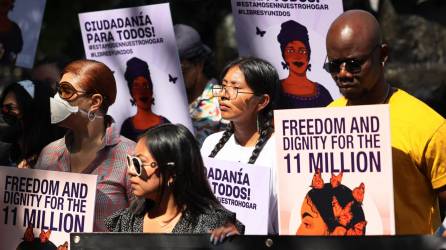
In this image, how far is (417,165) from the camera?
15.4ft

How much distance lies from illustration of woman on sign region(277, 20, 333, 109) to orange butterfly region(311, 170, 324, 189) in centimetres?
184

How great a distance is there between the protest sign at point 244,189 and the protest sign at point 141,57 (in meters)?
1.32

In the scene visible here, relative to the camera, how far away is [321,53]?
6.43 m

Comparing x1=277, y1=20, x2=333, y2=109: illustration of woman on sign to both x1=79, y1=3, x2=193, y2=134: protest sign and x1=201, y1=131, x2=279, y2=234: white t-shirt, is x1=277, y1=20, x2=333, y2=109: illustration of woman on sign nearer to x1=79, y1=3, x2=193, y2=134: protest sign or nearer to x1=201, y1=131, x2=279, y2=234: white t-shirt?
x1=201, y1=131, x2=279, y2=234: white t-shirt

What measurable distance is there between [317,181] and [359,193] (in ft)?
0.57

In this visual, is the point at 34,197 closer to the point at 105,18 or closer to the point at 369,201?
the point at 369,201

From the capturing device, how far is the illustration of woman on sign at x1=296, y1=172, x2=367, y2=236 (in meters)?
4.50

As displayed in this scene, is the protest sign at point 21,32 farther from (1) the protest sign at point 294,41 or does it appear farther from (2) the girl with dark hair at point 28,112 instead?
(1) the protest sign at point 294,41

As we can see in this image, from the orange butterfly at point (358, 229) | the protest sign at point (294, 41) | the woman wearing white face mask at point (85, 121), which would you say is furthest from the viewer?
the protest sign at point (294, 41)

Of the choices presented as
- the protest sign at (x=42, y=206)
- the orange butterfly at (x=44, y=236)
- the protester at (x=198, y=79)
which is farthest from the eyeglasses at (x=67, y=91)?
the protester at (x=198, y=79)

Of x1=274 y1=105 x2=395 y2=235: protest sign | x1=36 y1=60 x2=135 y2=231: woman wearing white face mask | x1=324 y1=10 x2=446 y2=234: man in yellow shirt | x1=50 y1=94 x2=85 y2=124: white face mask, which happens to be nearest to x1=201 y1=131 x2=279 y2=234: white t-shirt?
x1=36 y1=60 x2=135 y2=231: woman wearing white face mask

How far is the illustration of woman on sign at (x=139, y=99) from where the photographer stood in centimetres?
706

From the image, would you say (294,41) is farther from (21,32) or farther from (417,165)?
(21,32)

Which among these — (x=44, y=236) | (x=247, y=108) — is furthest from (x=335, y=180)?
(x=44, y=236)
